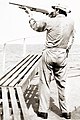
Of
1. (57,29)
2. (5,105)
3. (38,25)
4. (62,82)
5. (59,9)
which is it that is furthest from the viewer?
(62,82)

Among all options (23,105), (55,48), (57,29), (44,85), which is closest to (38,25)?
(57,29)

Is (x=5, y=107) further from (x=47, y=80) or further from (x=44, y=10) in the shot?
(x=44, y=10)

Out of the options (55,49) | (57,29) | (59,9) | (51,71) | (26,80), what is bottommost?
Answer: (26,80)

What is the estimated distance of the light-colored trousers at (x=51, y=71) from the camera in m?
5.66

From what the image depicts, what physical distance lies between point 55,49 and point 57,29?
34 cm

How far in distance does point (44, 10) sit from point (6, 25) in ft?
259

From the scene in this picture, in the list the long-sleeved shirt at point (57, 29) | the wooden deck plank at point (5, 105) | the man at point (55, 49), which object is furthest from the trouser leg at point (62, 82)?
the wooden deck plank at point (5, 105)

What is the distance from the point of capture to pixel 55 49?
5.64m

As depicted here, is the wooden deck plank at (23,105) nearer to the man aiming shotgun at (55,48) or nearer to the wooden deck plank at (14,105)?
the wooden deck plank at (14,105)

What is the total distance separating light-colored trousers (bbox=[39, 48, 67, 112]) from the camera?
223 inches

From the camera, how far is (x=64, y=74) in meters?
5.86

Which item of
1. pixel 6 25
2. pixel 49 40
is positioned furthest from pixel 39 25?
pixel 6 25

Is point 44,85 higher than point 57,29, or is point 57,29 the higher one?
point 57,29

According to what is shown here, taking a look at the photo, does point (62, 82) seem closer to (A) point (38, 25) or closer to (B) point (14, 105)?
(A) point (38, 25)
